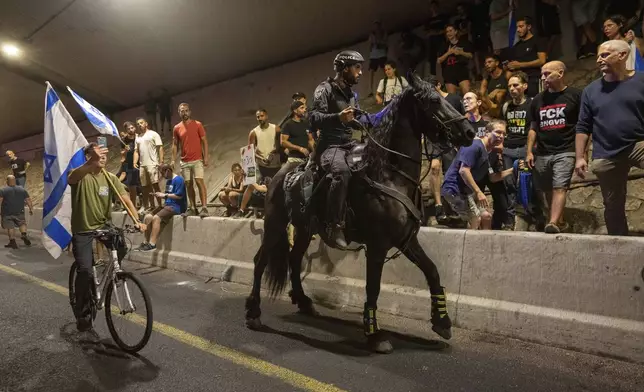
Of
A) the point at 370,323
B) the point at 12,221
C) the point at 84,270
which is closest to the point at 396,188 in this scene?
the point at 370,323

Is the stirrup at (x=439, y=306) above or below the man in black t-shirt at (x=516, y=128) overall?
below

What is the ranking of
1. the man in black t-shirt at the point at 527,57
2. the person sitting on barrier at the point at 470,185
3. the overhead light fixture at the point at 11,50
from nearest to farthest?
the person sitting on barrier at the point at 470,185 < the man in black t-shirt at the point at 527,57 < the overhead light fixture at the point at 11,50

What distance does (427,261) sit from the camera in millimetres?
4484

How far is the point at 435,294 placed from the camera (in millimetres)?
4410

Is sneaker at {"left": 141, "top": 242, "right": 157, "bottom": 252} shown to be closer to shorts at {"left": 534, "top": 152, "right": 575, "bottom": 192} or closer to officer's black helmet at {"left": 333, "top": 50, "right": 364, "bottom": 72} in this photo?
officer's black helmet at {"left": 333, "top": 50, "right": 364, "bottom": 72}

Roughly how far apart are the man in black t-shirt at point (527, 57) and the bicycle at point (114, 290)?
22.6ft

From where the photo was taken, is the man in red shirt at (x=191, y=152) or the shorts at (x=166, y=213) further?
the man in red shirt at (x=191, y=152)

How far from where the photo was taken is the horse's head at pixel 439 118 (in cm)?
417

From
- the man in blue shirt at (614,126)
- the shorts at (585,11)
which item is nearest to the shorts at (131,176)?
the man in blue shirt at (614,126)

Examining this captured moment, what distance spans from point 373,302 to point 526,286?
5.08 ft

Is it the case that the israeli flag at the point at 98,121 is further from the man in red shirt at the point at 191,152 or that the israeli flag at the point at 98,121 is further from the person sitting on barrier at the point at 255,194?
the man in red shirt at the point at 191,152

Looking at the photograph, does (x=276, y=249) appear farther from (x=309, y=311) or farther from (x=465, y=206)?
(x=465, y=206)

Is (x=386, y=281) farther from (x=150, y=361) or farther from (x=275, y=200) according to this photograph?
(x=150, y=361)

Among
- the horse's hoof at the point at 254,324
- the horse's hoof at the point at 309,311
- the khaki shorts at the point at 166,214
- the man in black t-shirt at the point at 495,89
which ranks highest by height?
the man in black t-shirt at the point at 495,89
